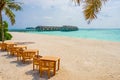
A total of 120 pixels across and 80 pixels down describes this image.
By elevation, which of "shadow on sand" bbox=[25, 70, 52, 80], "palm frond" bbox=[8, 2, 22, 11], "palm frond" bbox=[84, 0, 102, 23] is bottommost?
"shadow on sand" bbox=[25, 70, 52, 80]

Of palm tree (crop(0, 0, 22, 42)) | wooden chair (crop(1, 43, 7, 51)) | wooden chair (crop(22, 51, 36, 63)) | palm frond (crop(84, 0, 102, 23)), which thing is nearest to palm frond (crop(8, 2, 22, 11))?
palm tree (crop(0, 0, 22, 42))

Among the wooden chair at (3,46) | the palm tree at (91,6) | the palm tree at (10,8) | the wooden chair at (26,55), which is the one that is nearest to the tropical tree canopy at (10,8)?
the palm tree at (10,8)

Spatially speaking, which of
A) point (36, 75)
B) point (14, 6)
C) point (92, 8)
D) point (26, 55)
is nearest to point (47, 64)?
point (36, 75)

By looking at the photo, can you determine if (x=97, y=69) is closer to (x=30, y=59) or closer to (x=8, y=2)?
(x=30, y=59)

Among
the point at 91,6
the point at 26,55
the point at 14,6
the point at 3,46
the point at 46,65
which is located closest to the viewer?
the point at 91,6

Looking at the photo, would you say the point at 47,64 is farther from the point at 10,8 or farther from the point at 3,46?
the point at 10,8

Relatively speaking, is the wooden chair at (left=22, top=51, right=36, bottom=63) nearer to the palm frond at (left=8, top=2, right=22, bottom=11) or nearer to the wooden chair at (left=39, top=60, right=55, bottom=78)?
the wooden chair at (left=39, top=60, right=55, bottom=78)

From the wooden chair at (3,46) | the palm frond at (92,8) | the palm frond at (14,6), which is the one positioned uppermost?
the palm frond at (14,6)

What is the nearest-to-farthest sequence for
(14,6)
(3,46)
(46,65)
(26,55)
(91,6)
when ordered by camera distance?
(91,6), (46,65), (26,55), (3,46), (14,6)

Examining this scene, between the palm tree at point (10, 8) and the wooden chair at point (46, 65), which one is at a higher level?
the palm tree at point (10, 8)

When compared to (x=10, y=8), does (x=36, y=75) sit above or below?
below

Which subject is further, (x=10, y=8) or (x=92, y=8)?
(x=10, y=8)

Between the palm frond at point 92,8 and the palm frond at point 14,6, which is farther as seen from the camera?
the palm frond at point 14,6

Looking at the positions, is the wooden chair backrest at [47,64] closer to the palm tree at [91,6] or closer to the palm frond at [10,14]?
the palm tree at [91,6]
